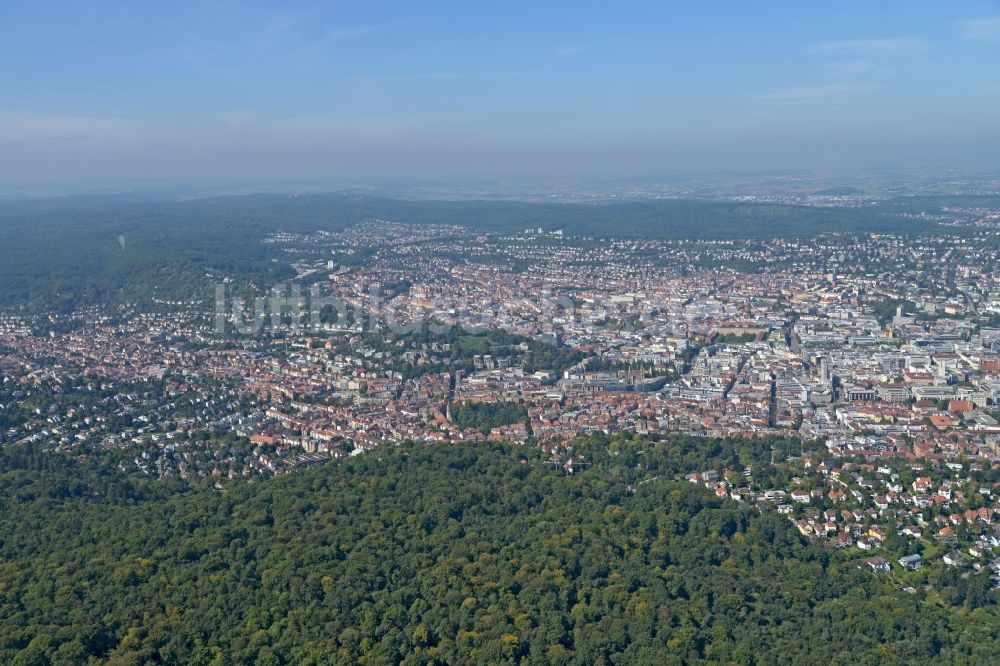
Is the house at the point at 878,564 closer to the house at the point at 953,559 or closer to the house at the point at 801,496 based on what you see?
the house at the point at 953,559

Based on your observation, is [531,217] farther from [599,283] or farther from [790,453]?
[790,453]

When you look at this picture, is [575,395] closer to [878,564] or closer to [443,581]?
[878,564]

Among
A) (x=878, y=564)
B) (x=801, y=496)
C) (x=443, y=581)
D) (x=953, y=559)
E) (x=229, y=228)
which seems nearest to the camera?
(x=443, y=581)

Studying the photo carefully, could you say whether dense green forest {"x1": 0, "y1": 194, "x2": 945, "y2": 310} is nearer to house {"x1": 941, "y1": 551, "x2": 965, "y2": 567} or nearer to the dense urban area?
the dense urban area

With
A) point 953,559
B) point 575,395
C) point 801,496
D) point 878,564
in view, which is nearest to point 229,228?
point 575,395

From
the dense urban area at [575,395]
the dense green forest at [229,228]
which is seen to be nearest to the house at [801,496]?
the dense urban area at [575,395]

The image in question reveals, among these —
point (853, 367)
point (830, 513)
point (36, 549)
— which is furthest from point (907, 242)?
point (36, 549)
